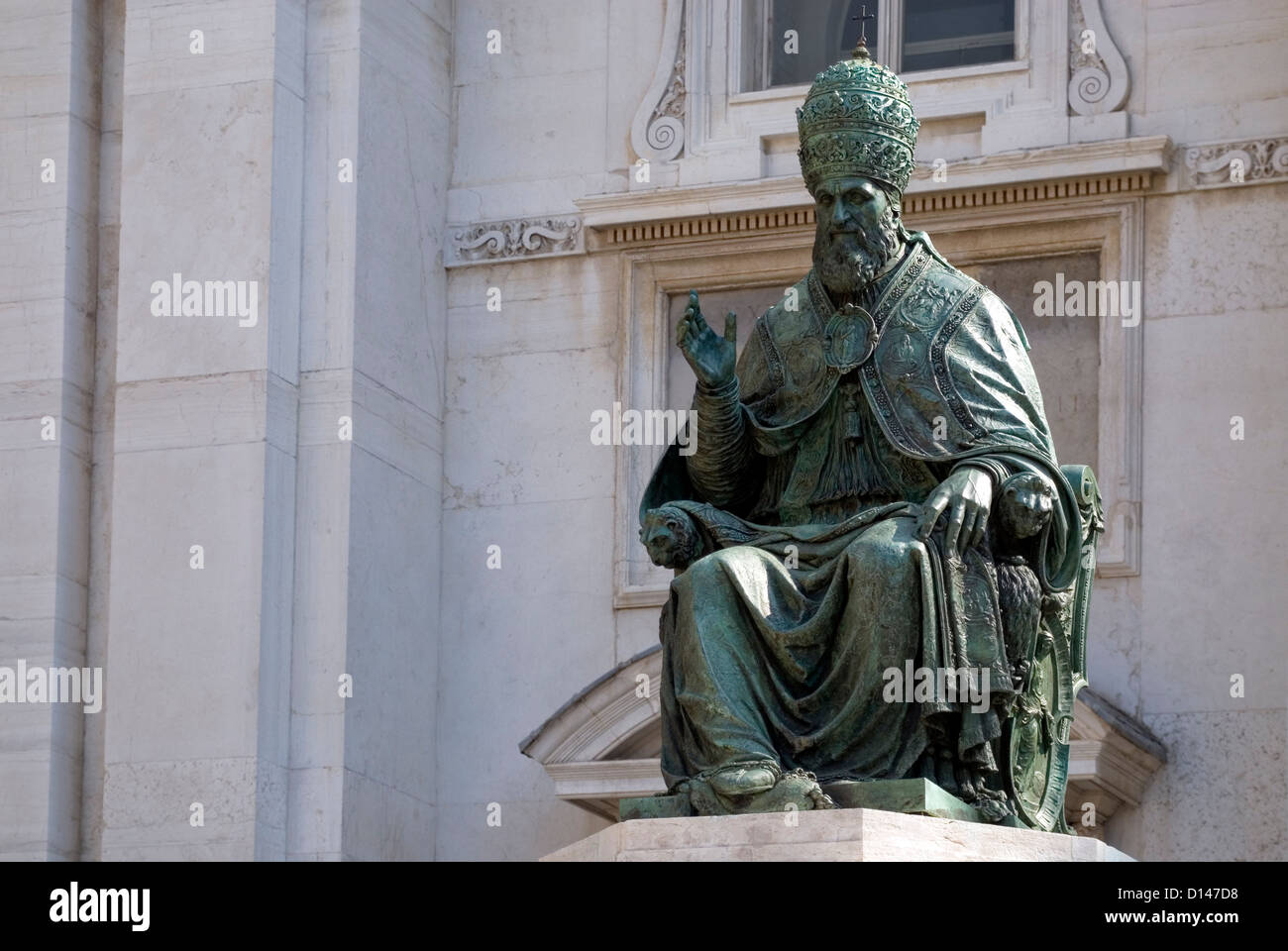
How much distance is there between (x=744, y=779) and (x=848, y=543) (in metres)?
0.81

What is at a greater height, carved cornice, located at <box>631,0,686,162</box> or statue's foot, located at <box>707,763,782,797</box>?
carved cornice, located at <box>631,0,686,162</box>

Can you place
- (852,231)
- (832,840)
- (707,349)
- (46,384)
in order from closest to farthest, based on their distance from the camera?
(832,840), (707,349), (852,231), (46,384)

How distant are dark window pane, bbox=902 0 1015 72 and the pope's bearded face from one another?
14.8 feet

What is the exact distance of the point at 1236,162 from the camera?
13688 millimetres

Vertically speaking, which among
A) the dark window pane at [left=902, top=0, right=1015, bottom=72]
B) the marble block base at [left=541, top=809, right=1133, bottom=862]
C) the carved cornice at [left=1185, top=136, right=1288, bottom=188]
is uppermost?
the dark window pane at [left=902, top=0, right=1015, bottom=72]

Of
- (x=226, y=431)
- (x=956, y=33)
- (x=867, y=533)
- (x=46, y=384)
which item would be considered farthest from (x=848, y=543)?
(x=46, y=384)

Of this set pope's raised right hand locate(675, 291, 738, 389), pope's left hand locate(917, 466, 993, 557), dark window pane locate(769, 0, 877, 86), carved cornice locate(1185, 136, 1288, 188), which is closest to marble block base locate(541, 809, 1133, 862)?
pope's left hand locate(917, 466, 993, 557)

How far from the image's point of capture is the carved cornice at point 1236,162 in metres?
13.6

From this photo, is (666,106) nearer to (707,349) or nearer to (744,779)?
(707,349)

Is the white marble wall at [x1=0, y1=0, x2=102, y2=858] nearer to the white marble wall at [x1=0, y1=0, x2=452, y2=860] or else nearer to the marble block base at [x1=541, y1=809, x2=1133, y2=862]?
the white marble wall at [x1=0, y1=0, x2=452, y2=860]

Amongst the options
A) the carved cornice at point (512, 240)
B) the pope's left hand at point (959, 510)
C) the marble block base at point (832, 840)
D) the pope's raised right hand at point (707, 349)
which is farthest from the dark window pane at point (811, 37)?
the marble block base at point (832, 840)

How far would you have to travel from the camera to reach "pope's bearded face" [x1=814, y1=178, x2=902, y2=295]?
32.4ft

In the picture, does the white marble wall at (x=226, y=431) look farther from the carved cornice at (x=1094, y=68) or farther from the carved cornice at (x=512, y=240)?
the carved cornice at (x=1094, y=68)

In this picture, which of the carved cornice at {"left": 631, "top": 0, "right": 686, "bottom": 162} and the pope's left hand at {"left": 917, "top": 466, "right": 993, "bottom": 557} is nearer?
→ the pope's left hand at {"left": 917, "top": 466, "right": 993, "bottom": 557}
